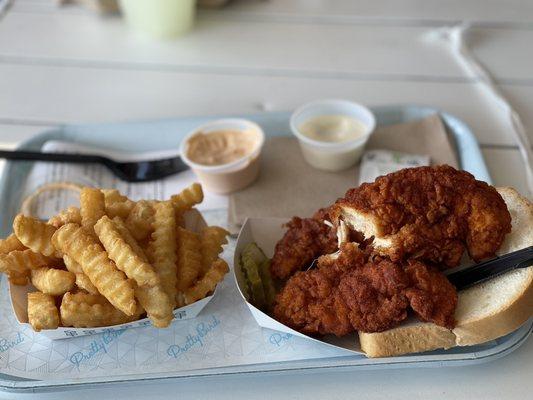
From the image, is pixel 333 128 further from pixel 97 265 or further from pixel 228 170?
pixel 97 265

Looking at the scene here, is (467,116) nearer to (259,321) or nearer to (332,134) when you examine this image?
(332,134)

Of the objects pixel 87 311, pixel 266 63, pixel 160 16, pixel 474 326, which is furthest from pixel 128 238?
pixel 160 16

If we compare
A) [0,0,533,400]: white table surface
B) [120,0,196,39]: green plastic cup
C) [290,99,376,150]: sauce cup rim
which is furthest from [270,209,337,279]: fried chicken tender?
[120,0,196,39]: green plastic cup

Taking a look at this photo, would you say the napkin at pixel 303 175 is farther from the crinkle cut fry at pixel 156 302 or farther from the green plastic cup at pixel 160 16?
the green plastic cup at pixel 160 16

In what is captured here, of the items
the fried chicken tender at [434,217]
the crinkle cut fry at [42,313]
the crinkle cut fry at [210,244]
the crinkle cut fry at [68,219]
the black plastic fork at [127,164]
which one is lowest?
the black plastic fork at [127,164]

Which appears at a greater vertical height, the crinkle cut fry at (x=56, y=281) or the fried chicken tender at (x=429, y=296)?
the fried chicken tender at (x=429, y=296)

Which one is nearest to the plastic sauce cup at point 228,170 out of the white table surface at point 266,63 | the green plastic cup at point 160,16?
the white table surface at point 266,63

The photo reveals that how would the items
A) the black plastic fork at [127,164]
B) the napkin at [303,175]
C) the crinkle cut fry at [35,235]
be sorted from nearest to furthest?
the crinkle cut fry at [35,235] → the napkin at [303,175] → the black plastic fork at [127,164]
